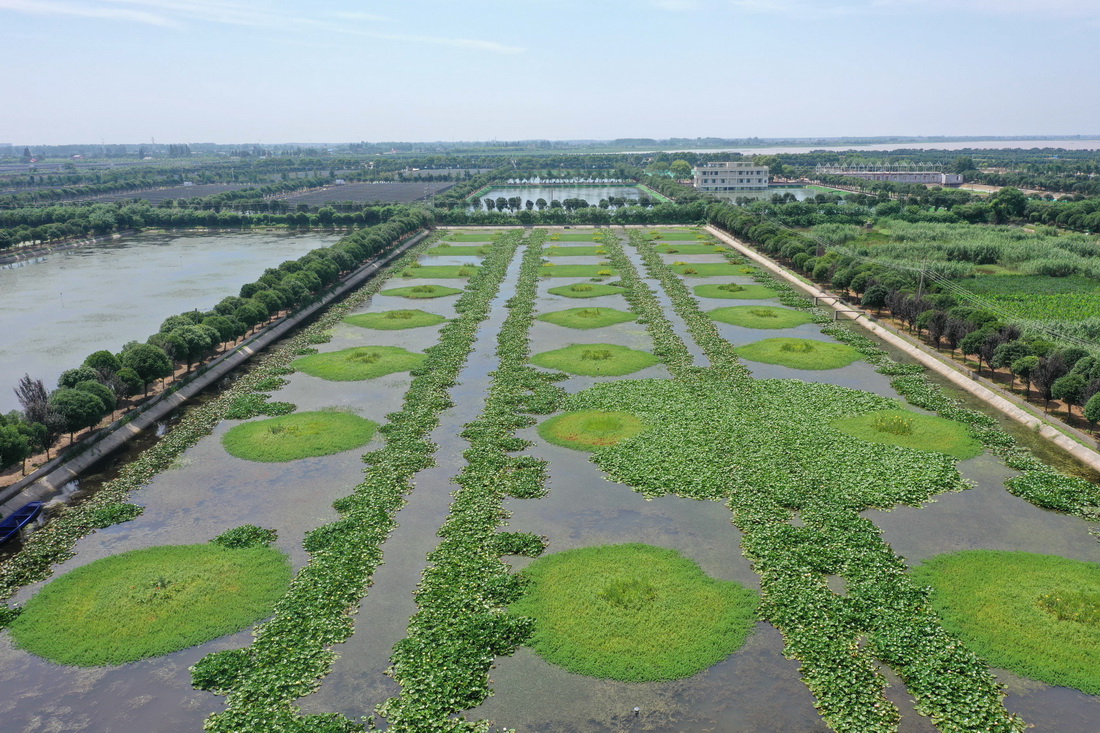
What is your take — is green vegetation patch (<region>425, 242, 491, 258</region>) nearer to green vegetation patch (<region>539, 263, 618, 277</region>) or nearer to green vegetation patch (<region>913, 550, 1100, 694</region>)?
green vegetation patch (<region>539, 263, 618, 277</region>)

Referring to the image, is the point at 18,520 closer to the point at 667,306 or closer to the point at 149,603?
the point at 149,603

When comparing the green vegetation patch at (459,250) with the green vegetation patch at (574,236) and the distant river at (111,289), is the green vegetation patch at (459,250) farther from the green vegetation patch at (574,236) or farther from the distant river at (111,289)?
the distant river at (111,289)

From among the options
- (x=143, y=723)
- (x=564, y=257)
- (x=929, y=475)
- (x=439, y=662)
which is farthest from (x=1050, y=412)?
(x=564, y=257)

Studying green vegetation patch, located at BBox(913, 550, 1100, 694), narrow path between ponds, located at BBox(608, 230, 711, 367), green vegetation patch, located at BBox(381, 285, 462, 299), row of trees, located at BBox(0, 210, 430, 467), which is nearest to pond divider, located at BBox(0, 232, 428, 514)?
row of trees, located at BBox(0, 210, 430, 467)

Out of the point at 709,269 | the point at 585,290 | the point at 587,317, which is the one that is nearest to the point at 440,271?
the point at 585,290

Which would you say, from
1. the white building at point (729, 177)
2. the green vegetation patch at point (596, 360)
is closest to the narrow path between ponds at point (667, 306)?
the green vegetation patch at point (596, 360)

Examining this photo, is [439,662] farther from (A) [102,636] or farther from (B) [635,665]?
(A) [102,636]
